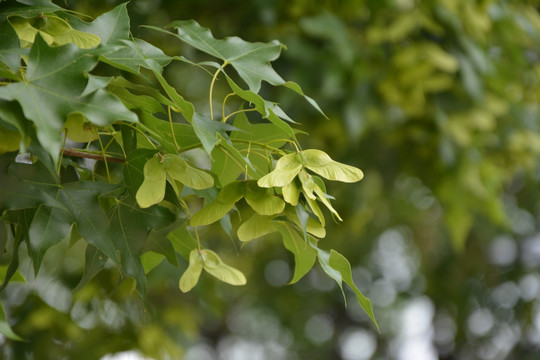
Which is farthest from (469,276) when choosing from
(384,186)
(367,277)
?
(384,186)

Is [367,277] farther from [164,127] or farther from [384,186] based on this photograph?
[164,127]

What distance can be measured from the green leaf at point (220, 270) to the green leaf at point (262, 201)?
7 cm

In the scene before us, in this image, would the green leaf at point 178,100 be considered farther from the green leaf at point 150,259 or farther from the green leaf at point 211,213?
the green leaf at point 150,259

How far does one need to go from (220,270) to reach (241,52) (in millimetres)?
170

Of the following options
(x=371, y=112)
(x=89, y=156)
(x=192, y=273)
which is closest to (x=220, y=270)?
(x=192, y=273)

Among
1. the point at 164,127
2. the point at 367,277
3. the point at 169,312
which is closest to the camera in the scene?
the point at 164,127

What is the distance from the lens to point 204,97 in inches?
79.0

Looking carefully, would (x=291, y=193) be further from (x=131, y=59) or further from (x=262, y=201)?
(x=131, y=59)

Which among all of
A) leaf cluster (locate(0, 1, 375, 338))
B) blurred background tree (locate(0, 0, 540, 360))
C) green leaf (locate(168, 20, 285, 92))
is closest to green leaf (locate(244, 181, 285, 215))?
leaf cluster (locate(0, 1, 375, 338))

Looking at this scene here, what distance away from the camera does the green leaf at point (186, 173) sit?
1.45ft

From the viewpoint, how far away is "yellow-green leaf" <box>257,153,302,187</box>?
0.43 metres

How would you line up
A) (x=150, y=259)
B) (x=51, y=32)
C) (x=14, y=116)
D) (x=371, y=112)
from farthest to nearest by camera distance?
(x=371, y=112) → (x=150, y=259) → (x=51, y=32) → (x=14, y=116)

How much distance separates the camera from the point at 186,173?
443 millimetres

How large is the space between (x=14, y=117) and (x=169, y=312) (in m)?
1.51
